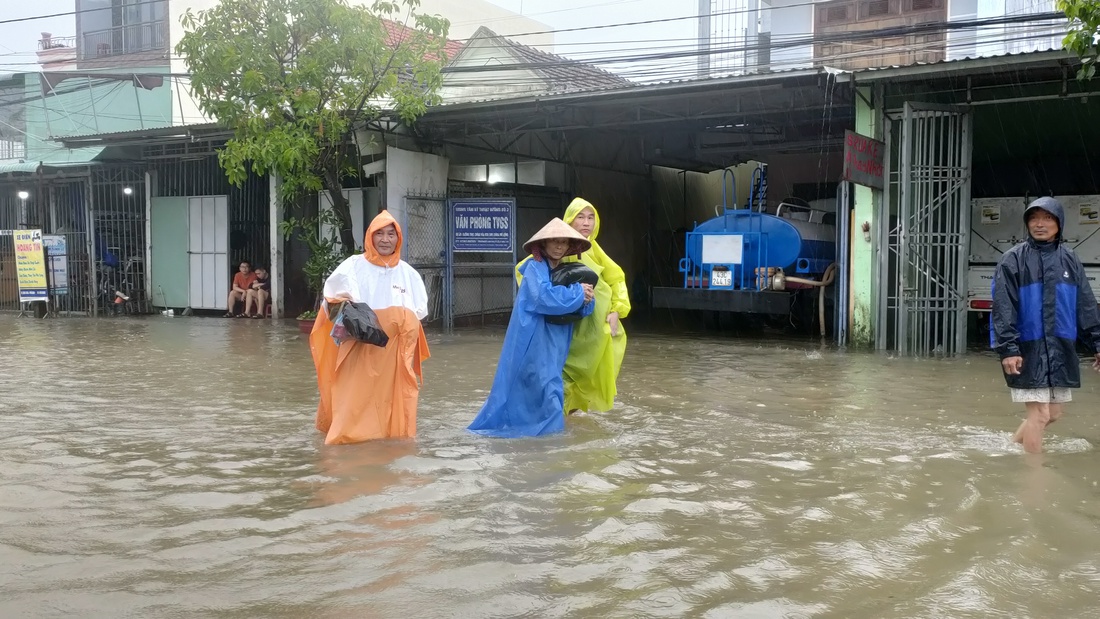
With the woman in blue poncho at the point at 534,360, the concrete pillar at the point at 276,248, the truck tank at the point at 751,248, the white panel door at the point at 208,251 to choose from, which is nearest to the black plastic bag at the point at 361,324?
the woman in blue poncho at the point at 534,360

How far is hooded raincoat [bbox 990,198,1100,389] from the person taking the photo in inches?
215

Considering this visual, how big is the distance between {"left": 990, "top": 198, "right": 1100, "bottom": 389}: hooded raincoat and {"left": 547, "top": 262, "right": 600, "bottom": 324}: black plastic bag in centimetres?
239

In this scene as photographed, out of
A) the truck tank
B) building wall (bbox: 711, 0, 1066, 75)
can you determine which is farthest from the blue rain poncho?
building wall (bbox: 711, 0, 1066, 75)

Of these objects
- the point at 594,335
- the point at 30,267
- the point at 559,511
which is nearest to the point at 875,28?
the point at 30,267

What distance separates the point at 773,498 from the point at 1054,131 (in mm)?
12503

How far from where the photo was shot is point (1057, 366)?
5453 mm

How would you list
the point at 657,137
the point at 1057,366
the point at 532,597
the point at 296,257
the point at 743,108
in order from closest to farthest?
the point at 532,597, the point at 1057,366, the point at 743,108, the point at 296,257, the point at 657,137

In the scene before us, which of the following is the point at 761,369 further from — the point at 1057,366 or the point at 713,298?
the point at 1057,366

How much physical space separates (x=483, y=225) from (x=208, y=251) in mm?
6175

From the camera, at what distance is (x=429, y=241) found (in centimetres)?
1622

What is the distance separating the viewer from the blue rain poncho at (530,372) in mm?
6332

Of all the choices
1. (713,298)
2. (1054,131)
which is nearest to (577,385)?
(713,298)

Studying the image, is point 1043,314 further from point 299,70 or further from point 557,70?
point 557,70

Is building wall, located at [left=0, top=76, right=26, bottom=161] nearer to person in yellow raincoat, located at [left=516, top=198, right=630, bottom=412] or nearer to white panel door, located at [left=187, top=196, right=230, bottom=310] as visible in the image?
white panel door, located at [left=187, top=196, right=230, bottom=310]
